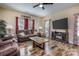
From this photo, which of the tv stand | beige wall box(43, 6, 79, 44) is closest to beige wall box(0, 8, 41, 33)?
beige wall box(43, 6, 79, 44)

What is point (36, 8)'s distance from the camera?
2.25 metres

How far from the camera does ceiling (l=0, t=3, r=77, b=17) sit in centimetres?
217

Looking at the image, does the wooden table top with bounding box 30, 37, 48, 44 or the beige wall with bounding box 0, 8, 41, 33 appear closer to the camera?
the beige wall with bounding box 0, 8, 41, 33

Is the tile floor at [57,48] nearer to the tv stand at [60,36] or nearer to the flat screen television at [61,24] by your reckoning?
the tv stand at [60,36]

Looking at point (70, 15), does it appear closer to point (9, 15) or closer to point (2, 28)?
point (9, 15)

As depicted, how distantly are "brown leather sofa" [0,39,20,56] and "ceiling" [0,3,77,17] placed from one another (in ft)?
2.59

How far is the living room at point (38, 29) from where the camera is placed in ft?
7.06

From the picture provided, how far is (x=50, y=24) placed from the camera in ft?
7.75

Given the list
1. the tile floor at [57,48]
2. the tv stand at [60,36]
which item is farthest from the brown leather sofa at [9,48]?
the tv stand at [60,36]

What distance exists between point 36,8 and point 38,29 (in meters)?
0.50

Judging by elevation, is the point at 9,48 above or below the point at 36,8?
below

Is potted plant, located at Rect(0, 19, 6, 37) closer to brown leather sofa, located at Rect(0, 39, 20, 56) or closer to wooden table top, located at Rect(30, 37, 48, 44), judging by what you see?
brown leather sofa, located at Rect(0, 39, 20, 56)

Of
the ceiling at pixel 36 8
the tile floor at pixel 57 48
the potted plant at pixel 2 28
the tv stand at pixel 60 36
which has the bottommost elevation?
the tile floor at pixel 57 48

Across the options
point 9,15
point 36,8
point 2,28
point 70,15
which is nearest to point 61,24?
point 70,15
